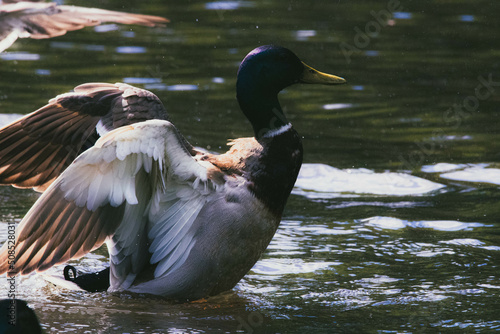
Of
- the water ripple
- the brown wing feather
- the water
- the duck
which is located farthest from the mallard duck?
the water ripple

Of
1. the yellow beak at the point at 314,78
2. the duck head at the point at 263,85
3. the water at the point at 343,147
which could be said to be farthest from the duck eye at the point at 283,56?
the water at the point at 343,147

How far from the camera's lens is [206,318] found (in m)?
6.11

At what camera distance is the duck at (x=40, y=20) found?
5.95 meters

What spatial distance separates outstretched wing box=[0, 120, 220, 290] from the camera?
5559 mm

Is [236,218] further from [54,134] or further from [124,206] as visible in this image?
[54,134]

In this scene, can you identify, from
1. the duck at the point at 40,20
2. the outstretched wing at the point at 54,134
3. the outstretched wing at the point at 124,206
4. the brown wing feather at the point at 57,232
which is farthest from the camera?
the outstretched wing at the point at 54,134

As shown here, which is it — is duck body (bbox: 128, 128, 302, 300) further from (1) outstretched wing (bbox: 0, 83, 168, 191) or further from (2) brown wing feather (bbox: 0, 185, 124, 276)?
(1) outstretched wing (bbox: 0, 83, 168, 191)

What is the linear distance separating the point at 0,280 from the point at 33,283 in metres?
0.23

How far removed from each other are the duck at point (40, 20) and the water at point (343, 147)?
180 centimetres

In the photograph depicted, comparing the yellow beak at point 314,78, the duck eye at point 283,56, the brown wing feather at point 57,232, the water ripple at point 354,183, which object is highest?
the duck eye at point 283,56

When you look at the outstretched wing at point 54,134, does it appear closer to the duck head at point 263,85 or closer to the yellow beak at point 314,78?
the duck head at point 263,85

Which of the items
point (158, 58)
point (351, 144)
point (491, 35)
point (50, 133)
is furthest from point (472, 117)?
point (50, 133)

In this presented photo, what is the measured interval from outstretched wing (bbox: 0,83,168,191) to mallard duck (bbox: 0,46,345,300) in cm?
3

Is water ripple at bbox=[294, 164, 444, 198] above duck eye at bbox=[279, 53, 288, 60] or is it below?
below
